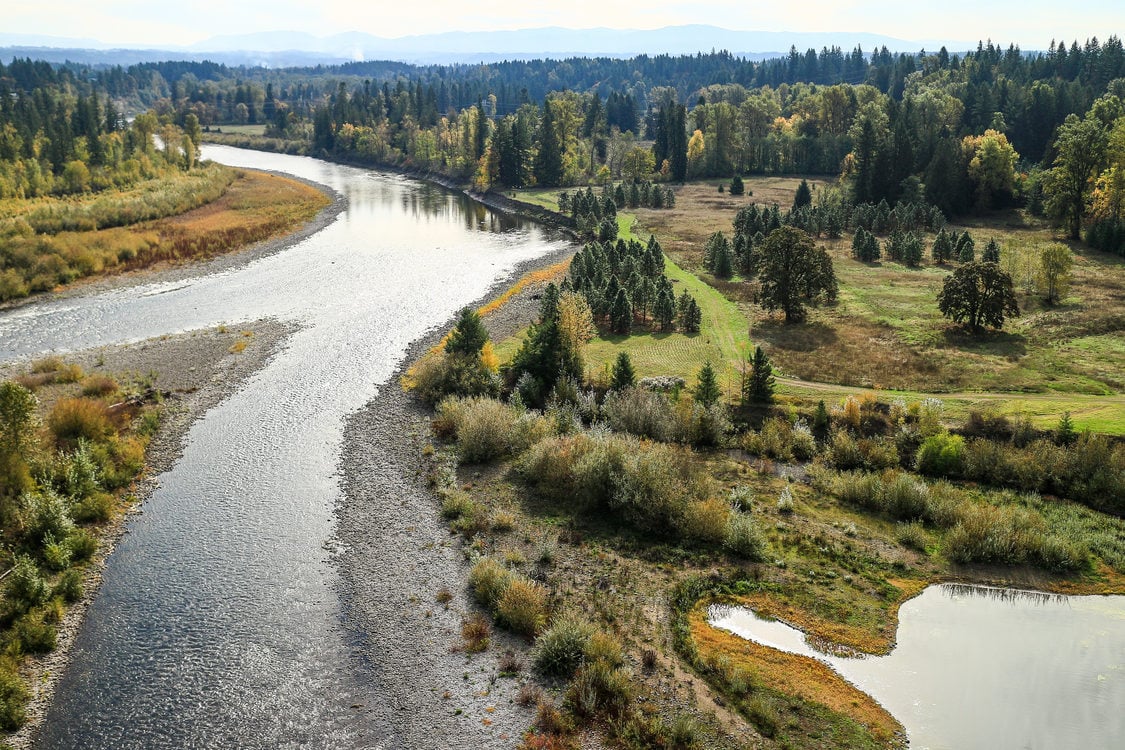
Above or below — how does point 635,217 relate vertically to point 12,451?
above

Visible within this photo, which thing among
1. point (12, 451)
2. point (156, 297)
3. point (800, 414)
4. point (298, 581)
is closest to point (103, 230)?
point (156, 297)

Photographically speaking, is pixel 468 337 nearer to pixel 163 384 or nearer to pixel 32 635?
pixel 163 384

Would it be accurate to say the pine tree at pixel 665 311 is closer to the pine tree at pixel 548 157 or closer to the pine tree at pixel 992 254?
the pine tree at pixel 992 254

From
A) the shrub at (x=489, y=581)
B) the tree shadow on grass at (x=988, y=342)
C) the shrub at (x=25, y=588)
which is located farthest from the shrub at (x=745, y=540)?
the tree shadow on grass at (x=988, y=342)

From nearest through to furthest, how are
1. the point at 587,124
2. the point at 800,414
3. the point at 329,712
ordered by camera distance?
1. the point at 329,712
2. the point at 800,414
3. the point at 587,124

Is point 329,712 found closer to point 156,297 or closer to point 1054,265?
point 156,297

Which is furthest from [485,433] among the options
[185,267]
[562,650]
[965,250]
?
[965,250]

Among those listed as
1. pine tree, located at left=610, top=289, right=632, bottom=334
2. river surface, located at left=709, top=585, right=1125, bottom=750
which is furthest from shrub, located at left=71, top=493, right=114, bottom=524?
pine tree, located at left=610, top=289, right=632, bottom=334
